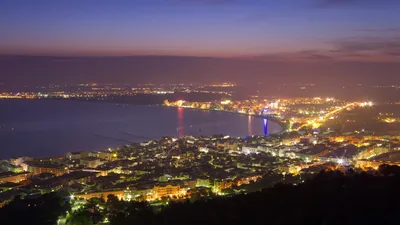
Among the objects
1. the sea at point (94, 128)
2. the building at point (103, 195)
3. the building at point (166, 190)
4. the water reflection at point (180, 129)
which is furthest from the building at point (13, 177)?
the water reflection at point (180, 129)

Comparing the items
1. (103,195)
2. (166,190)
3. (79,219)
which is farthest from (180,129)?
(79,219)

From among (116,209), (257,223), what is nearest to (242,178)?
(116,209)

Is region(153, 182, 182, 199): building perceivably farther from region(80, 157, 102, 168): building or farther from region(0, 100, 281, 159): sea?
region(0, 100, 281, 159): sea

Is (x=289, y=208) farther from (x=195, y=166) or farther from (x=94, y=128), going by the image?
(x=94, y=128)

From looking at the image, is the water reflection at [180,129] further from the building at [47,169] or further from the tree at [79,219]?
the tree at [79,219]

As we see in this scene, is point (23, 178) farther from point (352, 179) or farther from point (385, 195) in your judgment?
point (385, 195)
